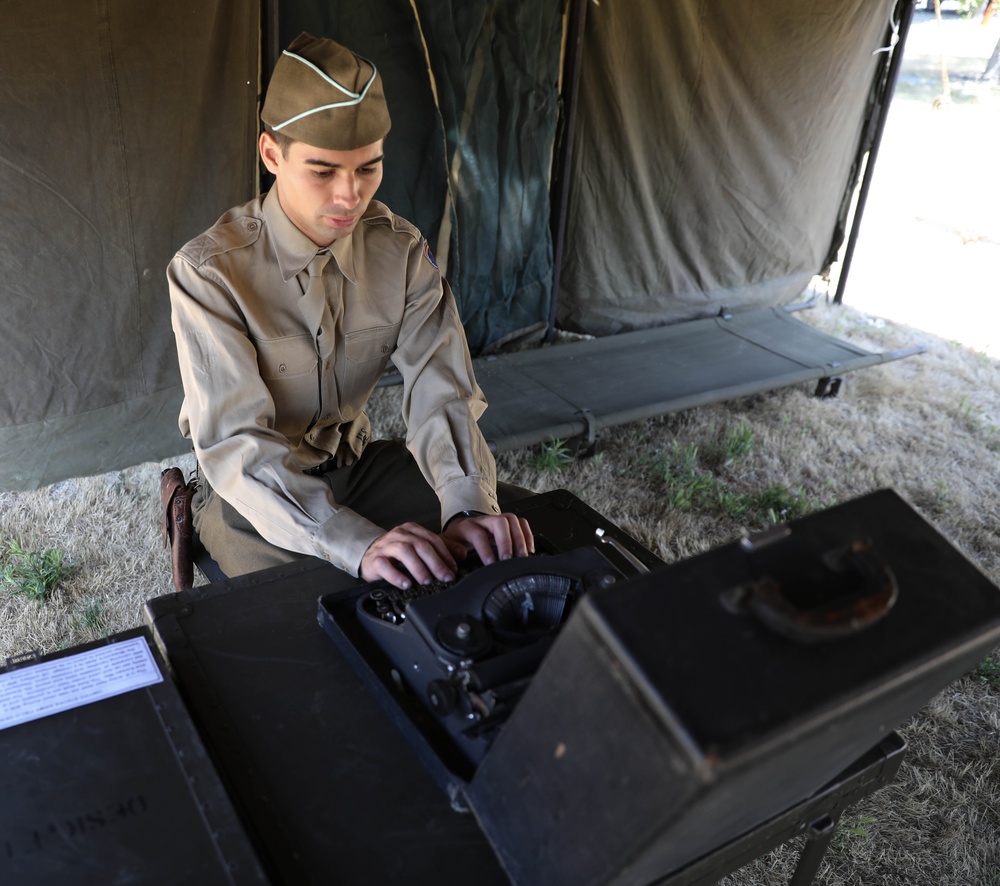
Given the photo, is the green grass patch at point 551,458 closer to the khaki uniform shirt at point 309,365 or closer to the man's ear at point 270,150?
the khaki uniform shirt at point 309,365

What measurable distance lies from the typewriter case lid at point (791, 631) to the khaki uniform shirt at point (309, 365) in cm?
81

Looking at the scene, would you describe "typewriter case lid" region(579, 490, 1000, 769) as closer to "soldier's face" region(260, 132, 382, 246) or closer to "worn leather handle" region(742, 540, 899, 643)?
"worn leather handle" region(742, 540, 899, 643)

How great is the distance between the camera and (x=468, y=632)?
1.14 m

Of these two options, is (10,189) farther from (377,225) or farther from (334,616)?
(334,616)

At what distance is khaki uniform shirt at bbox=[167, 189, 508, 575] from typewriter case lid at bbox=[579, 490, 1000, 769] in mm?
811

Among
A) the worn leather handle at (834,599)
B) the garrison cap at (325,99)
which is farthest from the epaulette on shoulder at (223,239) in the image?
the worn leather handle at (834,599)

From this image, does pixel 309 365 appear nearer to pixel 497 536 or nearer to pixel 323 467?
pixel 323 467

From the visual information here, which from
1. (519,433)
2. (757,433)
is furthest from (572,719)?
(757,433)

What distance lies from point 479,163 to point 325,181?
85.8 inches

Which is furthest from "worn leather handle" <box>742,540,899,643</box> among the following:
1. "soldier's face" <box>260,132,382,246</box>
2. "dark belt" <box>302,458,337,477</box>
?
"dark belt" <box>302,458,337,477</box>

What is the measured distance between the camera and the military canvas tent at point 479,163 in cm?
279

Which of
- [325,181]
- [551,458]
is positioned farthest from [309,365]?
[551,458]

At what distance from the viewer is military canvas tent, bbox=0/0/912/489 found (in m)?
2.79

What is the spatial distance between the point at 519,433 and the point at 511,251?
3.53 feet
